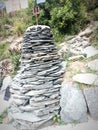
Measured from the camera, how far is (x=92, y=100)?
16.0ft

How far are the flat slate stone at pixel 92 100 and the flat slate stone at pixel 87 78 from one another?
16 centimetres

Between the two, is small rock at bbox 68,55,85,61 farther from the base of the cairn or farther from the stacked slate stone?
the base of the cairn

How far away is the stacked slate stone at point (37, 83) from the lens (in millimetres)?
5191

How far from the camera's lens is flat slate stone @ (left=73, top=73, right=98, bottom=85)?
16.4 ft

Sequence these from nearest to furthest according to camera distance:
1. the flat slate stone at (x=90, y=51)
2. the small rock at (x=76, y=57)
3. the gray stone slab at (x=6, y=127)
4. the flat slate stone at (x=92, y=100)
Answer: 1. the flat slate stone at (x=92, y=100)
2. the gray stone slab at (x=6, y=127)
3. the small rock at (x=76, y=57)
4. the flat slate stone at (x=90, y=51)

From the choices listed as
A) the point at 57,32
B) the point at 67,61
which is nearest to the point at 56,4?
the point at 57,32

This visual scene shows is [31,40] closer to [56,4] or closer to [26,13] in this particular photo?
[56,4]

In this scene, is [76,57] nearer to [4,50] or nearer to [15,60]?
[15,60]

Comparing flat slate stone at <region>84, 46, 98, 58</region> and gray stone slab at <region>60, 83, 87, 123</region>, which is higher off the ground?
flat slate stone at <region>84, 46, 98, 58</region>

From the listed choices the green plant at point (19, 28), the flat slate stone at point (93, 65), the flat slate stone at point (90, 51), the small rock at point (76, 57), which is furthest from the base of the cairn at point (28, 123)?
the green plant at point (19, 28)

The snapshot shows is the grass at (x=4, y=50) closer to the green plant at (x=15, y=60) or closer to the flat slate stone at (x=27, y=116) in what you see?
the green plant at (x=15, y=60)

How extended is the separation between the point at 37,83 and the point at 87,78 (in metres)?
1.04

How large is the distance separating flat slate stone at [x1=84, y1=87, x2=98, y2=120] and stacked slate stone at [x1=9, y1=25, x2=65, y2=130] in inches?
27.0

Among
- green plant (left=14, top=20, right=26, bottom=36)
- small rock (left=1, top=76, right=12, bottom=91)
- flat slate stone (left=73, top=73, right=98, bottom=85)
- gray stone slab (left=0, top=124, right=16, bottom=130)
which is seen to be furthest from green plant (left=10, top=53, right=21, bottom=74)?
flat slate stone (left=73, top=73, right=98, bottom=85)
